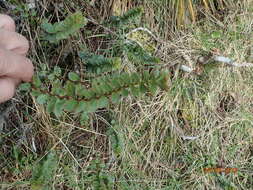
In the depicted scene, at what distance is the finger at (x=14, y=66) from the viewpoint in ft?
3.73

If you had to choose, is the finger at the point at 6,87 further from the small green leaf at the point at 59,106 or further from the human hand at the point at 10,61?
the small green leaf at the point at 59,106

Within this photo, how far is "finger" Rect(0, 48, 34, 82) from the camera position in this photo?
44.8 inches

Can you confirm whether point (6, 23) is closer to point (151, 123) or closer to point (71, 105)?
point (71, 105)

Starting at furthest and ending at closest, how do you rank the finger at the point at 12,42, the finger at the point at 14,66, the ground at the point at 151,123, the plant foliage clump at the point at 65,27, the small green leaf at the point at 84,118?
1. the ground at the point at 151,123
2. the small green leaf at the point at 84,118
3. the plant foliage clump at the point at 65,27
4. the finger at the point at 12,42
5. the finger at the point at 14,66

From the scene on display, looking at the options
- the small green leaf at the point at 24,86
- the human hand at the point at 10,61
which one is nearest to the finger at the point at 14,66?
the human hand at the point at 10,61

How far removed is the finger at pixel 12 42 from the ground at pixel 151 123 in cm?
62

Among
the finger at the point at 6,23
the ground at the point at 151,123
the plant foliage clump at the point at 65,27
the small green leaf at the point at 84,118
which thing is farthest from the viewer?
the ground at the point at 151,123

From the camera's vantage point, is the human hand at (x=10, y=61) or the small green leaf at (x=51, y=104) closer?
the human hand at (x=10, y=61)

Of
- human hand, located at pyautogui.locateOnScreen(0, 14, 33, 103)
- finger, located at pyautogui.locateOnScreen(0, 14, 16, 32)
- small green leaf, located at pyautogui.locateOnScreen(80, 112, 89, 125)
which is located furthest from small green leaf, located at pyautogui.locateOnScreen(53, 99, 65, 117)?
small green leaf, located at pyautogui.locateOnScreen(80, 112, 89, 125)

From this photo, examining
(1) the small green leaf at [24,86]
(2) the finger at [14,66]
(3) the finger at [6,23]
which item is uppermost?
(3) the finger at [6,23]

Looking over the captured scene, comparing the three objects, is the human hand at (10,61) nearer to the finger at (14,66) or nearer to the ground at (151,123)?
the finger at (14,66)

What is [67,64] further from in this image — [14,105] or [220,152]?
[220,152]

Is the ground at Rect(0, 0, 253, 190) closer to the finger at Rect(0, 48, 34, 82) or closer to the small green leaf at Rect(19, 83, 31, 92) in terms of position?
the small green leaf at Rect(19, 83, 31, 92)

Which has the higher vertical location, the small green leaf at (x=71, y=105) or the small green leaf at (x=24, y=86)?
the small green leaf at (x=24, y=86)
